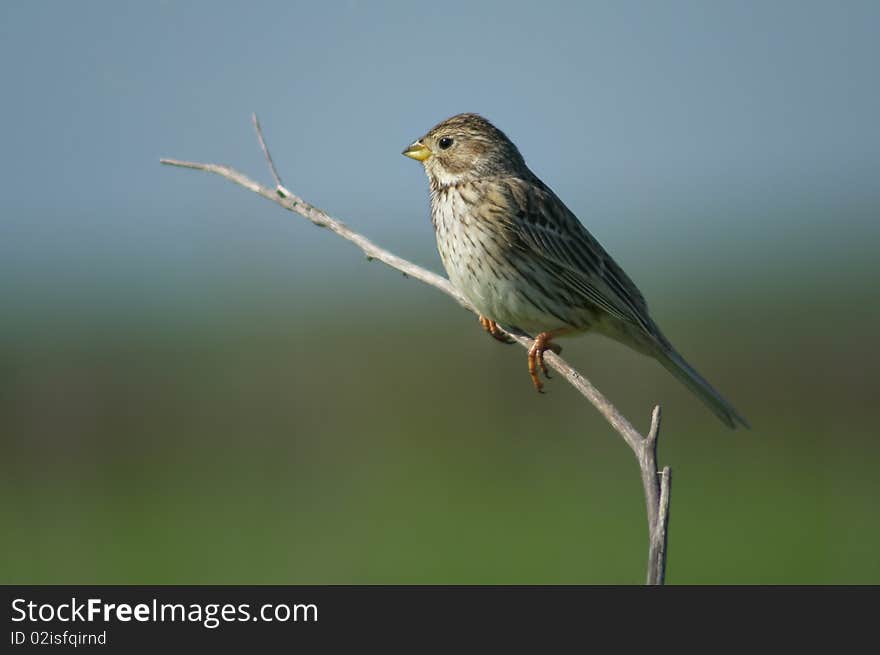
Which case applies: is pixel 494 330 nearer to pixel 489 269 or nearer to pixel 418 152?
pixel 489 269

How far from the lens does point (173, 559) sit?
18344mm

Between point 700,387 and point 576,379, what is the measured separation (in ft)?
5.09

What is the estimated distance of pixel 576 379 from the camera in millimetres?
4352

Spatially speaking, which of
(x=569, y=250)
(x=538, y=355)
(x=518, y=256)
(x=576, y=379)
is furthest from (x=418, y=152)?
(x=576, y=379)

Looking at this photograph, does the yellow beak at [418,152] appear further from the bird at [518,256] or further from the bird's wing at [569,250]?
the bird's wing at [569,250]

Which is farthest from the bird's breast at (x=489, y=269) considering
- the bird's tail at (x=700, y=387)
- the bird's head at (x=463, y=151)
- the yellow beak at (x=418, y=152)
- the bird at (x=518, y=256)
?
the bird's tail at (x=700, y=387)

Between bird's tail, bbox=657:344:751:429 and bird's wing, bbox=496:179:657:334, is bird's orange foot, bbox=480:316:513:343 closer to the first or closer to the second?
bird's wing, bbox=496:179:657:334

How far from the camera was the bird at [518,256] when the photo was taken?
6.10m

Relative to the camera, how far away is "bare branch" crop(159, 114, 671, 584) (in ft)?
9.82

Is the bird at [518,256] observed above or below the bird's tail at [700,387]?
above

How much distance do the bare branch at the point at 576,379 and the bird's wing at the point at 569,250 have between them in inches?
17.9

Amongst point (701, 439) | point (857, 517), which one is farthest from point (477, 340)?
point (857, 517)

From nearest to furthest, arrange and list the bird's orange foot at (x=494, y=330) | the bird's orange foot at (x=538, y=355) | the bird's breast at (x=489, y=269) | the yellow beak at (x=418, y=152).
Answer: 1. the bird's orange foot at (x=538, y=355)
2. the bird's breast at (x=489, y=269)
3. the bird's orange foot at (x=494, y=330)
4. the yellow beak at (x=418, y=152)

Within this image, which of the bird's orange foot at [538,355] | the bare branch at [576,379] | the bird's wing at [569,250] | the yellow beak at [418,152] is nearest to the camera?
the bare branch at [576,379]
